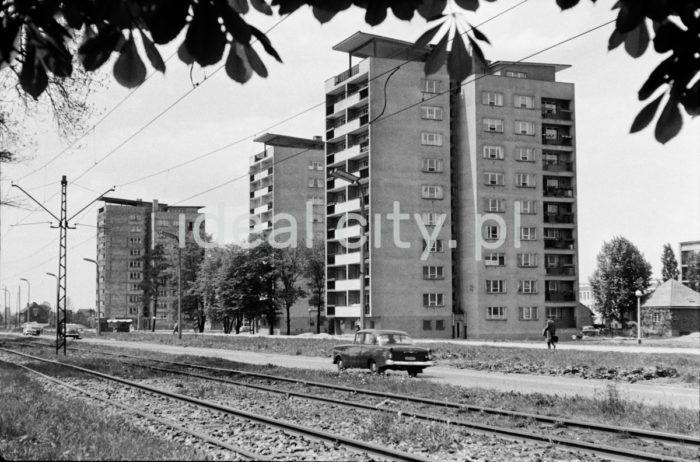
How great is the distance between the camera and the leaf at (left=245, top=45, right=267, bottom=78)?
127 inches

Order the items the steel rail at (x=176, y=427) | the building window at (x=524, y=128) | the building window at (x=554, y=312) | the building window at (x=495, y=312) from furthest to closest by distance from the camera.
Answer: the building window at (x=554, y=312) → the building window at (x=524, y=128) → the building window at (x=495, y=312) → the steel rail at (x=176, y=427)

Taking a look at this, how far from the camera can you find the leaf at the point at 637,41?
3.39m

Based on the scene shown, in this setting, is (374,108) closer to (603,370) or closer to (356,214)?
(356,214)

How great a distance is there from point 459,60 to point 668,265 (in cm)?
14018

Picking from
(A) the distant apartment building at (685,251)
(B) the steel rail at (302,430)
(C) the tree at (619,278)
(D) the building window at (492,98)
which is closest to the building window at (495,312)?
(D) the building window at (492,98)

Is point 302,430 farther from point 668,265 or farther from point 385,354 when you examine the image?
point 668,265

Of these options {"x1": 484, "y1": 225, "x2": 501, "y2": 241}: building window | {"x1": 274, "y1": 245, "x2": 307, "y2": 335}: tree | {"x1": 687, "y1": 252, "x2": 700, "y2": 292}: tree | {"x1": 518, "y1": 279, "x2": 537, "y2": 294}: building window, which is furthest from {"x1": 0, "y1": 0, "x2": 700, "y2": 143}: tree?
{"x1": 687, "y1": 252, "x2": 700, "y2": 292}: tree

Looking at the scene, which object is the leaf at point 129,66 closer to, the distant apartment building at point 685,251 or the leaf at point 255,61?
the leaf at point 255,61

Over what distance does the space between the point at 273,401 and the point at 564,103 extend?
70510mm

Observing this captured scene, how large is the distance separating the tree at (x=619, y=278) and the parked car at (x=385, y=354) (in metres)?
70.2

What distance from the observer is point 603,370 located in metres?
24.0

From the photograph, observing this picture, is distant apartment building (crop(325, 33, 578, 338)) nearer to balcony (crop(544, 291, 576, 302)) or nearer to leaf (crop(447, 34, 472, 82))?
balcony (crop(544, 291, 576, 302))

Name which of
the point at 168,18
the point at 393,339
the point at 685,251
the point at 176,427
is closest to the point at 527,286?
the point at 393,339

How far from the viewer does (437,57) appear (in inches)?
134
